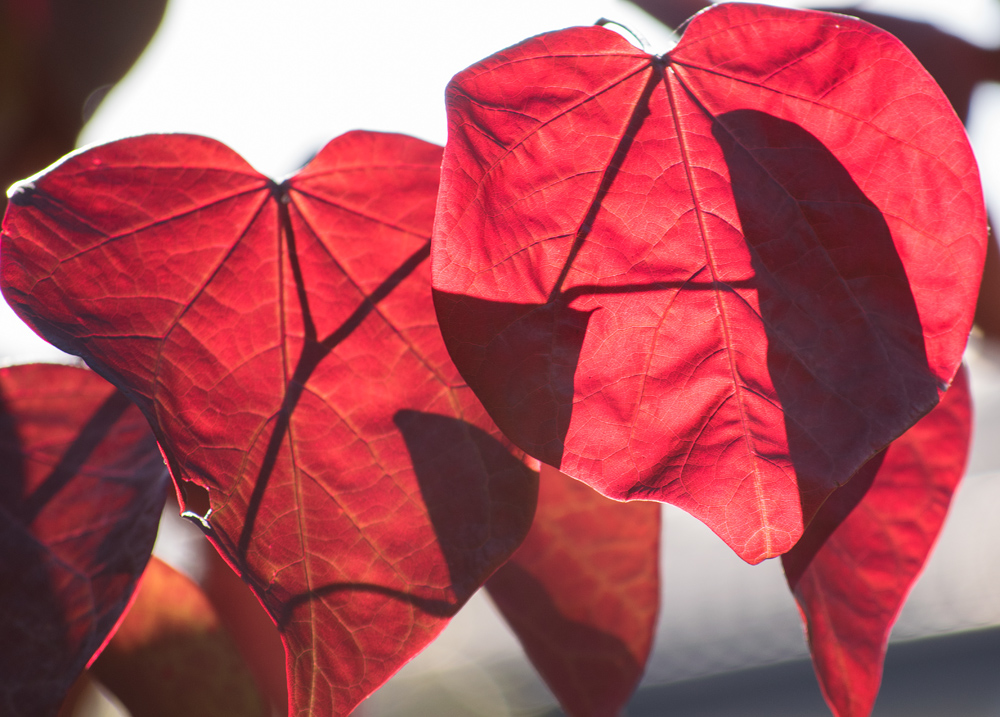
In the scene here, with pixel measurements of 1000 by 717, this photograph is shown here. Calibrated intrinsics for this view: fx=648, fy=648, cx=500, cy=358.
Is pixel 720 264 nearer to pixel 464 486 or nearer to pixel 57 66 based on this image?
pixel 464 486

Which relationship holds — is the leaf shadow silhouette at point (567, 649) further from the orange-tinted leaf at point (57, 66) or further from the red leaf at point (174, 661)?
the orange-tinted leaf at point (57, 66)

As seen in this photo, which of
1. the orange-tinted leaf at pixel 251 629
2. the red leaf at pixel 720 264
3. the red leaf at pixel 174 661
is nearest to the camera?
the red leaf at pixel 720 264

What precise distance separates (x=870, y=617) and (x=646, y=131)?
0.31 m

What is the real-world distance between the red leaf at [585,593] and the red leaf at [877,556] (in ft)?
0.40

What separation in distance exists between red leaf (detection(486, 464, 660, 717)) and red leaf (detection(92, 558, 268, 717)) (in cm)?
20

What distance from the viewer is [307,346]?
324 mm

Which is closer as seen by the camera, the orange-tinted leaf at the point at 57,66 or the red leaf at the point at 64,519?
the red leaf at the point at 64,519

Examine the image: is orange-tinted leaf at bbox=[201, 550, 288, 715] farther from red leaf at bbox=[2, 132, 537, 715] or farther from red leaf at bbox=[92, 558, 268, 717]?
red leaf at bbox=[2, 132, 537, 715]

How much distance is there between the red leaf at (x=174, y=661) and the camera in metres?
0.47

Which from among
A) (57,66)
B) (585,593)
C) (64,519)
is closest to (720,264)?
(585,593)

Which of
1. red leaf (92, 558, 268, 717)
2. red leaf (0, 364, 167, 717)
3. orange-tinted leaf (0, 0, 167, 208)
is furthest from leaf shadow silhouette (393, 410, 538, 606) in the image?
orange-tinted leaf (0, 0, 167, 208)

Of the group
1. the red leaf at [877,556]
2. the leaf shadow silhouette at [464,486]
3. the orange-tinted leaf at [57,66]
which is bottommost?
the red leaf at [877,556]

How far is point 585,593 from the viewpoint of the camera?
0.47 meters

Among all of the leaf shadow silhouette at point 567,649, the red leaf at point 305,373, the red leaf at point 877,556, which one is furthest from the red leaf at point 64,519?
the red leaf at point 877,556
